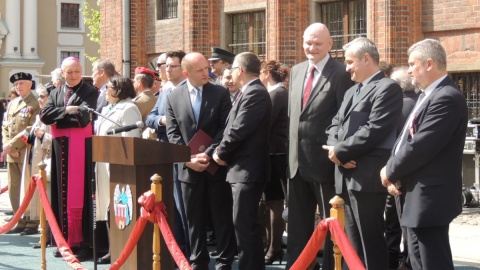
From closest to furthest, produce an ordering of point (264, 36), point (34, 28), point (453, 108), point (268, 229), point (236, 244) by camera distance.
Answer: point (453, 108) < point (236, 244) < point (268, 229) < point (264, 36) < point (34, 28)

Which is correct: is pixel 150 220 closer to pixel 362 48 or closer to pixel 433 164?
pixel 362 48

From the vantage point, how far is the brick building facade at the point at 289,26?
14.8m

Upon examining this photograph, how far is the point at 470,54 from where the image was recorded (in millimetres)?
14523

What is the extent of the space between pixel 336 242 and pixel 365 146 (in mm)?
1344

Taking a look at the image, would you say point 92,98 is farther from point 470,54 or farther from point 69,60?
point 470,54

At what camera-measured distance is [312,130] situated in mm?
7953

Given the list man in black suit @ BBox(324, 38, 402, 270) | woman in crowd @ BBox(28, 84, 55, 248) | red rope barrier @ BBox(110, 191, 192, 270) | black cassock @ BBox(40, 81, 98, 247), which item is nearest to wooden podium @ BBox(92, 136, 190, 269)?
red rope barrier @ BBox(110, 191, 192, 270)

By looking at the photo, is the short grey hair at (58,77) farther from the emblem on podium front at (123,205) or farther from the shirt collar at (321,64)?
the shirt collar at (321,64)

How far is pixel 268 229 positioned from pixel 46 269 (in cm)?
248

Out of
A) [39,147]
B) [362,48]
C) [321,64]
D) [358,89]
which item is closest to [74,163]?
[39,147]

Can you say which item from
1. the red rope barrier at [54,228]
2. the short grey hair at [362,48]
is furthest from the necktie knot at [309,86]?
the red rope barrier at [54,228]

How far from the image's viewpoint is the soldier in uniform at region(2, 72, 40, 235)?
12664 millimetres

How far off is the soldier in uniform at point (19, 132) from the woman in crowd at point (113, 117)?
261 cm

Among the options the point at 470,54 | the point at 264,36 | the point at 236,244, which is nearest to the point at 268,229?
the point at 236,244
